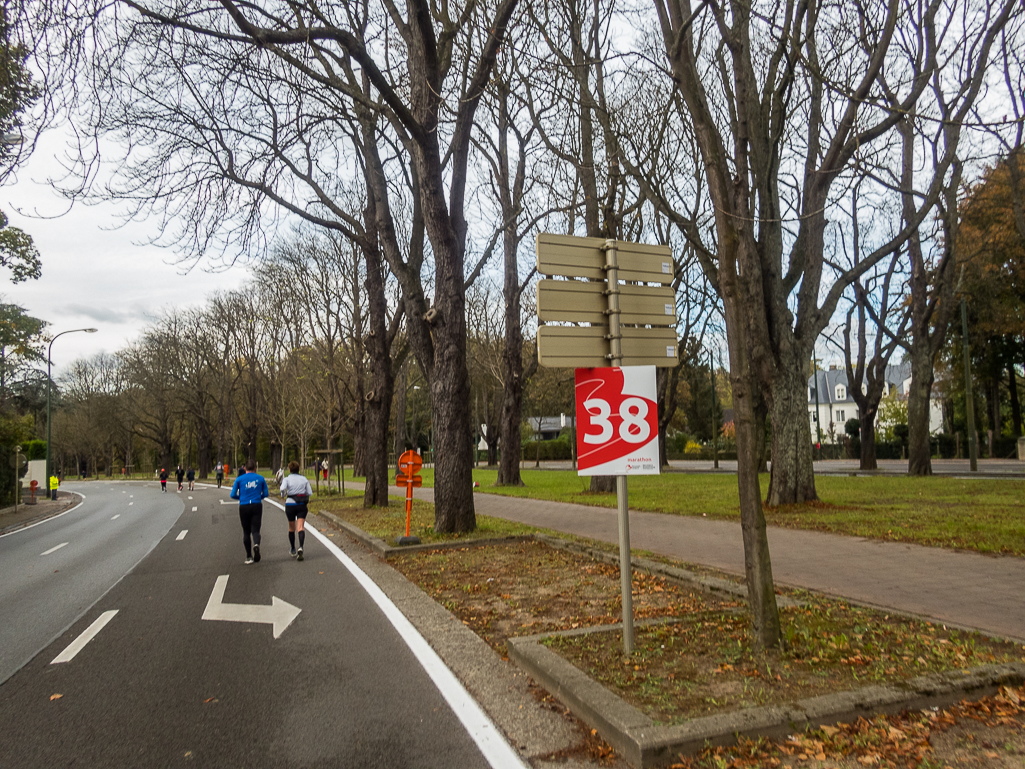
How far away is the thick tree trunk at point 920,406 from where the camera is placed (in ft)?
79.6

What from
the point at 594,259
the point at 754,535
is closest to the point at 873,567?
the point at 754,535

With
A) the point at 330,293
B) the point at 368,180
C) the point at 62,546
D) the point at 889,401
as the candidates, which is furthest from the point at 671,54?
the point at 889,401

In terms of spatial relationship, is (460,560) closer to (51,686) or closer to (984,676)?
(51,686)

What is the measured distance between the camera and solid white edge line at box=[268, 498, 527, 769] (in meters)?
3.72

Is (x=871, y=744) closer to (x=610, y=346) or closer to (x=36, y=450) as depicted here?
(x=610, y=346)

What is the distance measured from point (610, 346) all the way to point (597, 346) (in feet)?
0.35

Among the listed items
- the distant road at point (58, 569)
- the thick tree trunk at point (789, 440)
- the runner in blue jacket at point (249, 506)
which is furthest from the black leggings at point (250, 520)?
the thick tree trunk at point (789, 440)

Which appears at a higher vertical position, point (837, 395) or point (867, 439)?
point (837, 395)

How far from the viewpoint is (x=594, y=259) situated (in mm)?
5320

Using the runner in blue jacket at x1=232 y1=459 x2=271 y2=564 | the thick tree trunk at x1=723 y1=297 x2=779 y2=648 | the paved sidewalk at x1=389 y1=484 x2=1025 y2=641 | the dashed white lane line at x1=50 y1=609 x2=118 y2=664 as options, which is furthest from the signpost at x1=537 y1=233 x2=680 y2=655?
the runner in blue jacket at x1=232 y1=459 x2=271 y2=564

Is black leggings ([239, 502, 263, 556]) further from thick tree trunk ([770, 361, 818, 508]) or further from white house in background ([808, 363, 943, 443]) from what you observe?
white house in background ([808, 363, 943, 443])

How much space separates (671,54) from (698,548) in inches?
268

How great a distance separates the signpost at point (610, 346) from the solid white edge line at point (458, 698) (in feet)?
3.88

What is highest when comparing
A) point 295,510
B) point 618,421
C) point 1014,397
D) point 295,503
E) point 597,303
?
point 1014,397
